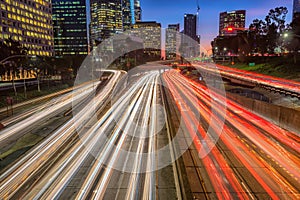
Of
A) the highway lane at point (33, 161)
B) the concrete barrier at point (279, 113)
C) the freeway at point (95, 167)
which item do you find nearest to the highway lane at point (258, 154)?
the concrete barrier at point (279, 113)

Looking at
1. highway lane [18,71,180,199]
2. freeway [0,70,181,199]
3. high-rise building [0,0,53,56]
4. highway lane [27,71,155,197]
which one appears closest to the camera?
highway lane [18,71,180,199]

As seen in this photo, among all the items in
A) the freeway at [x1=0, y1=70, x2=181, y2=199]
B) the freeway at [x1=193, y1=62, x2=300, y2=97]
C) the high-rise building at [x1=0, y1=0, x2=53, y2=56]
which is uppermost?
the high-rise building at [x1=0, y1=0, x2=53, y2=56]

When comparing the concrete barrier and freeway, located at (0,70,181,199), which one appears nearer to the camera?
freeway, located at (0,70,181,199)

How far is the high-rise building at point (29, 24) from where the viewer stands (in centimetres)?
9638

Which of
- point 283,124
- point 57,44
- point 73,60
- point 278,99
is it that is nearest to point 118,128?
point 283,124

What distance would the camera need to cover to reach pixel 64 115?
27406 millimetres

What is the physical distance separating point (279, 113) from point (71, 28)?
203 m

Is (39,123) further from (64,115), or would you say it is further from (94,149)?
(94,149)

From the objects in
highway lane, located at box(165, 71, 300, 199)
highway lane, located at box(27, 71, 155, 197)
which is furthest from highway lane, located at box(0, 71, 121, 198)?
highway lane, located at box(165, 71, 300, 199)

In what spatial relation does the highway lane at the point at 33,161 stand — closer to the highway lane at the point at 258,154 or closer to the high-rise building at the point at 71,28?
the highway lane at the point at 258,154

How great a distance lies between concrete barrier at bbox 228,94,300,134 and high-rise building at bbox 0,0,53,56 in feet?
293

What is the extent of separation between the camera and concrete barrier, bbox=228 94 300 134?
18750mm

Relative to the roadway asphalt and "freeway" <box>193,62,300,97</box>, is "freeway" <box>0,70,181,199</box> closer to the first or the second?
the roadway asphalt

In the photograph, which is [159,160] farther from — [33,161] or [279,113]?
[279,113]
